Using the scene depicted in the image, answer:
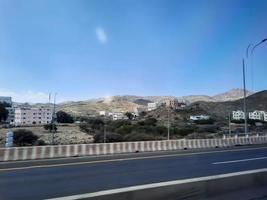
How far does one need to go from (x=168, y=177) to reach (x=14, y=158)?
33.7ft

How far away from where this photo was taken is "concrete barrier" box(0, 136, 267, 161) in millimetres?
20000

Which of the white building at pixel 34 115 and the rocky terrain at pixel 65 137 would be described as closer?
the rocky terrain at pixel 65 137

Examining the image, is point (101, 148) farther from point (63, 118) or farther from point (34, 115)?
point (34, 115)

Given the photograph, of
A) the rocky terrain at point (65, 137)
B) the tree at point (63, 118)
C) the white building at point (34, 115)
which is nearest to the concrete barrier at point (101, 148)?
the rocky terrain at point (65, 137)

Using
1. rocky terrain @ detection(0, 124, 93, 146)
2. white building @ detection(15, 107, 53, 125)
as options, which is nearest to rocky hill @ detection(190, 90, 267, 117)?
rocky terrain @ detection(0, 124, 93, 146)

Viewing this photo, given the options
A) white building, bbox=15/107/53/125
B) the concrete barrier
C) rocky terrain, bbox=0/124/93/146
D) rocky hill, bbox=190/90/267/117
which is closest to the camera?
the concrete barrier

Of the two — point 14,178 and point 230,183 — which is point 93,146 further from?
point 230,183

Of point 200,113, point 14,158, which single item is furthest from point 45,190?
point 200,113

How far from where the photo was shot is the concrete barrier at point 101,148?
2000 cm

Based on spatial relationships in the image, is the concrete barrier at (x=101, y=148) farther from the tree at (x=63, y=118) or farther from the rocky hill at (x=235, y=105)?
the tree at (x=63, y=118)

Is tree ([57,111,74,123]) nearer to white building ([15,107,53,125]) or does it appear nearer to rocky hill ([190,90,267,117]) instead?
white building ([15,107,53,125])

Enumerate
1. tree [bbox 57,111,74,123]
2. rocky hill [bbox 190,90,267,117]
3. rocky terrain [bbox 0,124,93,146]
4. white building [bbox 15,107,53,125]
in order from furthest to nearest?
white building [bbox 15,107,53,125] → tree [bbox 57,111,74,123] → rocky hill [bbox 190,90,267,117] → rocky terrain [bbox 0,124,93,146]

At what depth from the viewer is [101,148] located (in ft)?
76.8

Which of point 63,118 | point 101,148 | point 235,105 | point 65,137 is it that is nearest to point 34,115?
point 63,118
